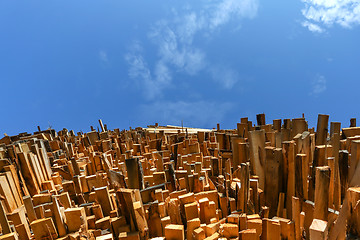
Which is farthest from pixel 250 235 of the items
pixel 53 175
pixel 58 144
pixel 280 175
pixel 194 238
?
pixel 58 144

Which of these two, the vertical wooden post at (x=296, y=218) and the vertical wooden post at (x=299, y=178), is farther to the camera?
the vertical wooden post at (x=299, y=178)

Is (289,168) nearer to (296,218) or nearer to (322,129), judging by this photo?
(296,218)

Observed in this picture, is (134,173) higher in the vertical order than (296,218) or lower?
higher

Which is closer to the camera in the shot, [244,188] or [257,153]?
Result: [244,188]

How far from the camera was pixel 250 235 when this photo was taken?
7.74 feet

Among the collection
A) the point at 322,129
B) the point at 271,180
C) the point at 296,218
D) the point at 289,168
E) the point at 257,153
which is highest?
the point at 322,129

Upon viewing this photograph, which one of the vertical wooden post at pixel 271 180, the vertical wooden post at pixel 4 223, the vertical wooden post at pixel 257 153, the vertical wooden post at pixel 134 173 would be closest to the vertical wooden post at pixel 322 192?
the vertical wooden post at pixel 271 180

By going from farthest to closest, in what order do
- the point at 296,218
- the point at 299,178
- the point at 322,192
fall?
the point at 299,178, the point at 296,218, the point at 322,192

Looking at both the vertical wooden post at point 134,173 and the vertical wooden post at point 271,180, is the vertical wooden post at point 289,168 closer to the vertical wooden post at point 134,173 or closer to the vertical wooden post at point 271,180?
the vertical wooden post at point 271,180

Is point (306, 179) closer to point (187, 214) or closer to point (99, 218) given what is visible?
point (187, 214)

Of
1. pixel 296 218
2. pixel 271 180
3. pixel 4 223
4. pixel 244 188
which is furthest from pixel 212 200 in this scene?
pixel 4 223

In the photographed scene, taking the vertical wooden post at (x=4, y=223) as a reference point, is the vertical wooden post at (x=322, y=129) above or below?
above

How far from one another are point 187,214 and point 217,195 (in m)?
0.54

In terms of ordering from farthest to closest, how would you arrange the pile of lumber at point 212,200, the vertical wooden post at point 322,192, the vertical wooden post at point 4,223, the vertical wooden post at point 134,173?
the vertical wooden post at point 134,173
the vertical wooden post at point 4,223
the pile of lumber at point 212,200
the vertical wooden post at point 322,192
